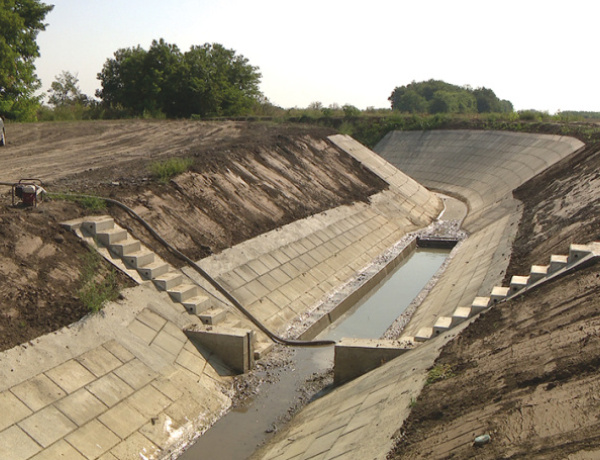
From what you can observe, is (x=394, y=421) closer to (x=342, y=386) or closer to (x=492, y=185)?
(x=342, y=386)

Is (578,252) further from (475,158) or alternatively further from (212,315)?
(475,158)

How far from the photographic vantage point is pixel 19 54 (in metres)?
42.6

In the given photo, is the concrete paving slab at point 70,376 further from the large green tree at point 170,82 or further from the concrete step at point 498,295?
the large green tree at point 170,82

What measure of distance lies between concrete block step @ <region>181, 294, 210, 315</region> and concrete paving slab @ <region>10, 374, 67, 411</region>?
15.1ft

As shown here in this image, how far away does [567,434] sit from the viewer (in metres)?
6.99

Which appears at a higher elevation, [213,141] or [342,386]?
[213,141]

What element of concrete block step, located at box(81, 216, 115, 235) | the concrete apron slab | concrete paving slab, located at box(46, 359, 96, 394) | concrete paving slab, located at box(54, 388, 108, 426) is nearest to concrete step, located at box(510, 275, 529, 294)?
the concrete apron slab

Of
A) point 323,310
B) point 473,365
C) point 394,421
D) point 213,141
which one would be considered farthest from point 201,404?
point 213,141

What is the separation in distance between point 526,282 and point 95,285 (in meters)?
9.56

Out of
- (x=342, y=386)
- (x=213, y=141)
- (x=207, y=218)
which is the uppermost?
(x=213, y=141)

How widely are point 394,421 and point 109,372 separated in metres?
5.57

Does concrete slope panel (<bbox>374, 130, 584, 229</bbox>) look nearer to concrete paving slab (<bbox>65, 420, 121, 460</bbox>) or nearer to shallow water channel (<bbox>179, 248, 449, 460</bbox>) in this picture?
shallow water channel (<bbox>179, 248, 449, 460</bbox>)

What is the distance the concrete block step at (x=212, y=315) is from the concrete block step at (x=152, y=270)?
4.83 ft

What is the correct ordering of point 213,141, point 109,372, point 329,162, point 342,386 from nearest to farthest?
point 109,372, point 342,386, point 213,141, point 329,162
